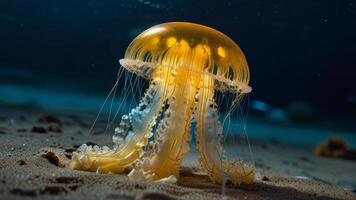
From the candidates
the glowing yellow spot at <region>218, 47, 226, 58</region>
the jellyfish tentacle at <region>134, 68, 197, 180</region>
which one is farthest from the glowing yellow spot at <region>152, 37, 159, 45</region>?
the glowing yellow spot at <region>218, 47, 226, 58</region>

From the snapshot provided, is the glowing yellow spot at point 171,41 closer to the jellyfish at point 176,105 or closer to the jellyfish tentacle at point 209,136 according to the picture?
the jellyfish at point 176,105

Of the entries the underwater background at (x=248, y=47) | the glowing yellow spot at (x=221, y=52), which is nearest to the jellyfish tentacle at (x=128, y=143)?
the glowing yellow spot at (x=221, y=52)

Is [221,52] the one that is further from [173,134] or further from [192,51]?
[173,134]

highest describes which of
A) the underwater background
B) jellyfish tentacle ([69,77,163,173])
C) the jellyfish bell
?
the underwater background

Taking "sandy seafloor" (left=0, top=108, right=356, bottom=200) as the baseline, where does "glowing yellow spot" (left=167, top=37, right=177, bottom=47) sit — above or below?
above

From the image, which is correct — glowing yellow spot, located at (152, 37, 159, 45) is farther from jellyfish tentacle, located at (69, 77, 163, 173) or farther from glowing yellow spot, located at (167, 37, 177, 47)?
jellyfish tentacle, located at (69, 77, 163, 173)

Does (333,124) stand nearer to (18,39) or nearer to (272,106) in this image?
(272,106)
